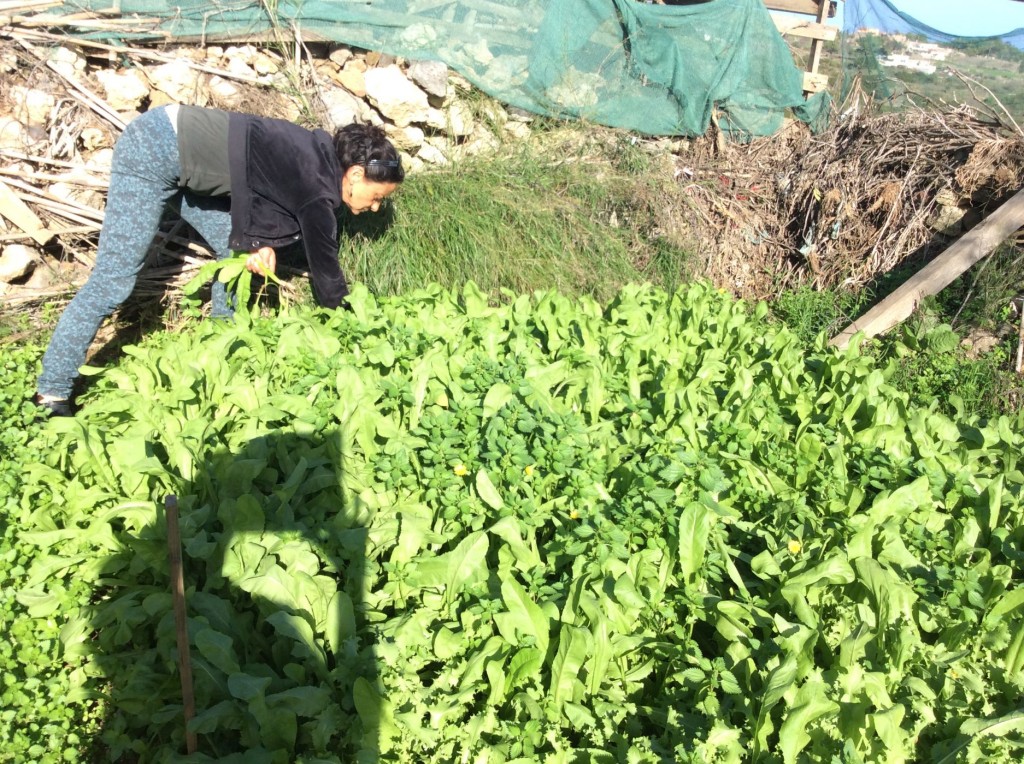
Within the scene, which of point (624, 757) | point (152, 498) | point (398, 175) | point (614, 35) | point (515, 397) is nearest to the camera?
point (624, 757)

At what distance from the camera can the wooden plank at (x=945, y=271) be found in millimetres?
5785

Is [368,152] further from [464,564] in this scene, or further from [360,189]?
[464,564]

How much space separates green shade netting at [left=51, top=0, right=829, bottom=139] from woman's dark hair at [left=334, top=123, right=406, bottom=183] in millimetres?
2733

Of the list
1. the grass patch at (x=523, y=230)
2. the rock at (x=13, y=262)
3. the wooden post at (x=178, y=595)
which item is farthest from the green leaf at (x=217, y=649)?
the rock at (x=13, y=262)

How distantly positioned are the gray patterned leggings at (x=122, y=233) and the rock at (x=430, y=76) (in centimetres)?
309

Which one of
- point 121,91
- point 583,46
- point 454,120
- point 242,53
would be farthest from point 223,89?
point 583,46

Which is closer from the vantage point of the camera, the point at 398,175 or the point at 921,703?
the point at 921,703

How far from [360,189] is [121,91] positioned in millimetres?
2595

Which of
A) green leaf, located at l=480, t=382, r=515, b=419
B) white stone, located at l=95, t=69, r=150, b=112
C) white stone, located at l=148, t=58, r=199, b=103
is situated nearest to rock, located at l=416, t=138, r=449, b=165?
white stone, located at l=148, t=58, r=199, b=103

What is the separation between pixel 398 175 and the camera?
13.8 feet

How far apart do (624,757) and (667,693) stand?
0.31 m

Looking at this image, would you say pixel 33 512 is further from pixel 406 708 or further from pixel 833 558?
pixel 833 558

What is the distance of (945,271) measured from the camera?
19.1 ft

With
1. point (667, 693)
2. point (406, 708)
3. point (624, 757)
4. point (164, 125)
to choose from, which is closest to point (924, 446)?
point (667, 693)
